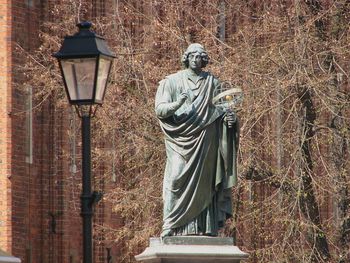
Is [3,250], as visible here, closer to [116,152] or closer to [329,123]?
[116,152]

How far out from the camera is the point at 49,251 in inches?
1601

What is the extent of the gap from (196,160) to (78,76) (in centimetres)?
141

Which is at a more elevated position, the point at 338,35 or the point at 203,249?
the point at 338,35

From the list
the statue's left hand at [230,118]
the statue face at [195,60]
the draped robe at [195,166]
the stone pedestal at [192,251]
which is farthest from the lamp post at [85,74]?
the statue's left hand at [230,118]

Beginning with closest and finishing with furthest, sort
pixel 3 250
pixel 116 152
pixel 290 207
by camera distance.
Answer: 1. pixel 290 207
2. pixel 116 152
3. pixel 3 250

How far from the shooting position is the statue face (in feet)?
67.0

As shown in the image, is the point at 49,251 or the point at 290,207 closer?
the point at 290,207

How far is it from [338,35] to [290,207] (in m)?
3.31

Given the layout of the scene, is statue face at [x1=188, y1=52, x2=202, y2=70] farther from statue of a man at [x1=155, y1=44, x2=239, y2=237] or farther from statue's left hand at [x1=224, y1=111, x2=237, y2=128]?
statue's left hand at [x1=224, y1=111, x2=237, y2=128]

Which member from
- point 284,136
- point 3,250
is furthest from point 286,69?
point 3,250

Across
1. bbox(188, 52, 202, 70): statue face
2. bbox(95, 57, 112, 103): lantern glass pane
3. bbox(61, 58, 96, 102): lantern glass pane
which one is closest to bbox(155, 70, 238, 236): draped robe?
bbox(188, 52, 202, 70): statue face

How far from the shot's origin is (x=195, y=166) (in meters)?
20.2

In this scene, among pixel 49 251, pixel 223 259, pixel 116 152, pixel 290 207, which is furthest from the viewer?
pixel 49 251

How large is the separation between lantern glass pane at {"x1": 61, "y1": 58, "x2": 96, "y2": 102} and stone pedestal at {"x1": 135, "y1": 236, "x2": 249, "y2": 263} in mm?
1567
